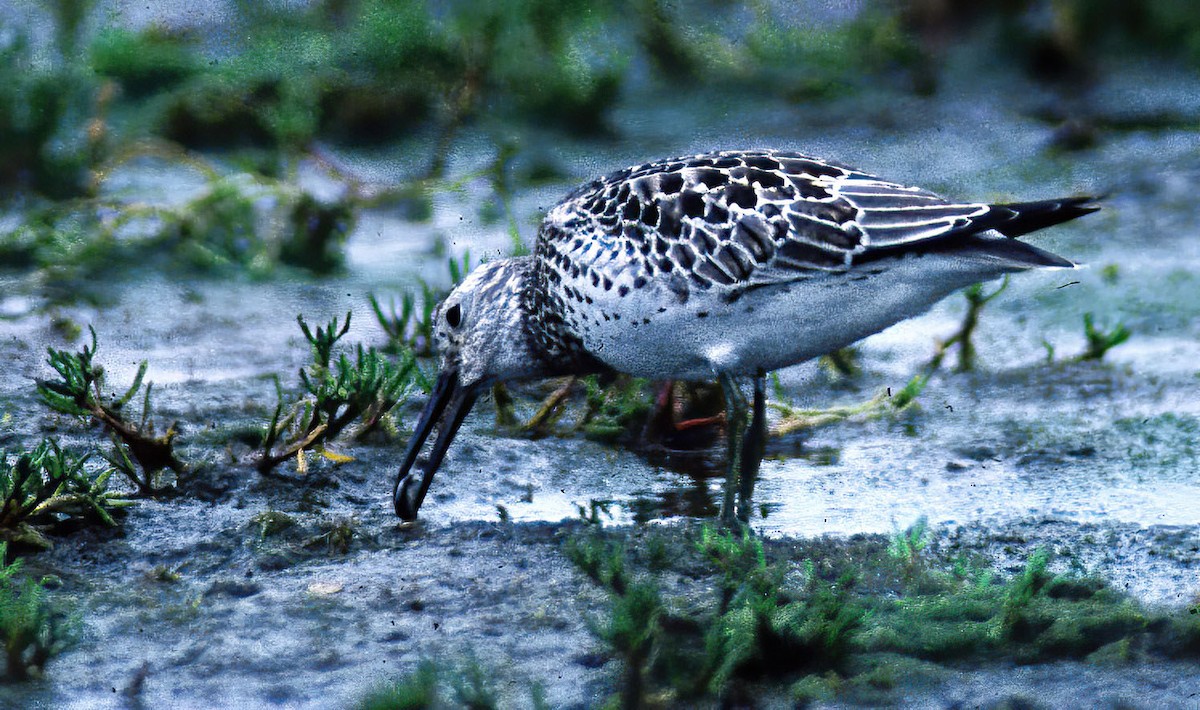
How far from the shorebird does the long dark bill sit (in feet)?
0.03

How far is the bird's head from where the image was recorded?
522 cm

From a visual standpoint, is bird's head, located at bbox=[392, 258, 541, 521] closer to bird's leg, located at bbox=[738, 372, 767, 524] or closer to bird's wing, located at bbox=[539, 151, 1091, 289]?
bird's wing, located at bbox=[539, 151, 1091, 289]

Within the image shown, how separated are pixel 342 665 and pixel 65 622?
85 centimetres

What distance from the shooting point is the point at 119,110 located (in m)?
9.23

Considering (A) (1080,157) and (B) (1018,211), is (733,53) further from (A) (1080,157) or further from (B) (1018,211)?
(B) (1018,211)

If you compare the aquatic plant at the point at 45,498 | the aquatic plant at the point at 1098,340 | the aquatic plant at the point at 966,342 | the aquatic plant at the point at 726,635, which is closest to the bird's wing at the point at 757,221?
the aquatic plant at the point at 726,635

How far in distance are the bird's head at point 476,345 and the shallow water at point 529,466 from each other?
0.86 feet

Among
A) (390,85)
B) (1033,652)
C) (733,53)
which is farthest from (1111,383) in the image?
(390,85)

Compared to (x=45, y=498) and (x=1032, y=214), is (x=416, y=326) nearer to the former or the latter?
(x=45, y=498)

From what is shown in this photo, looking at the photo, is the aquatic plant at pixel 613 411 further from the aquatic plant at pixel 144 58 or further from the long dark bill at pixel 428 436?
the aquatic plant at pixel 144 58

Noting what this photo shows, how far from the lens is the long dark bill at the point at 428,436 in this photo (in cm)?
497

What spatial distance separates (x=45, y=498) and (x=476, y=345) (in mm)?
1550

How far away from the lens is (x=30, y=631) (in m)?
3.90

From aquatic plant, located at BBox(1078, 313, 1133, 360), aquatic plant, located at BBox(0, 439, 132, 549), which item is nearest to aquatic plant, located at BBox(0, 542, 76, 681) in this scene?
aquatic plant, located at BBox(0, 439, 132, 549)
